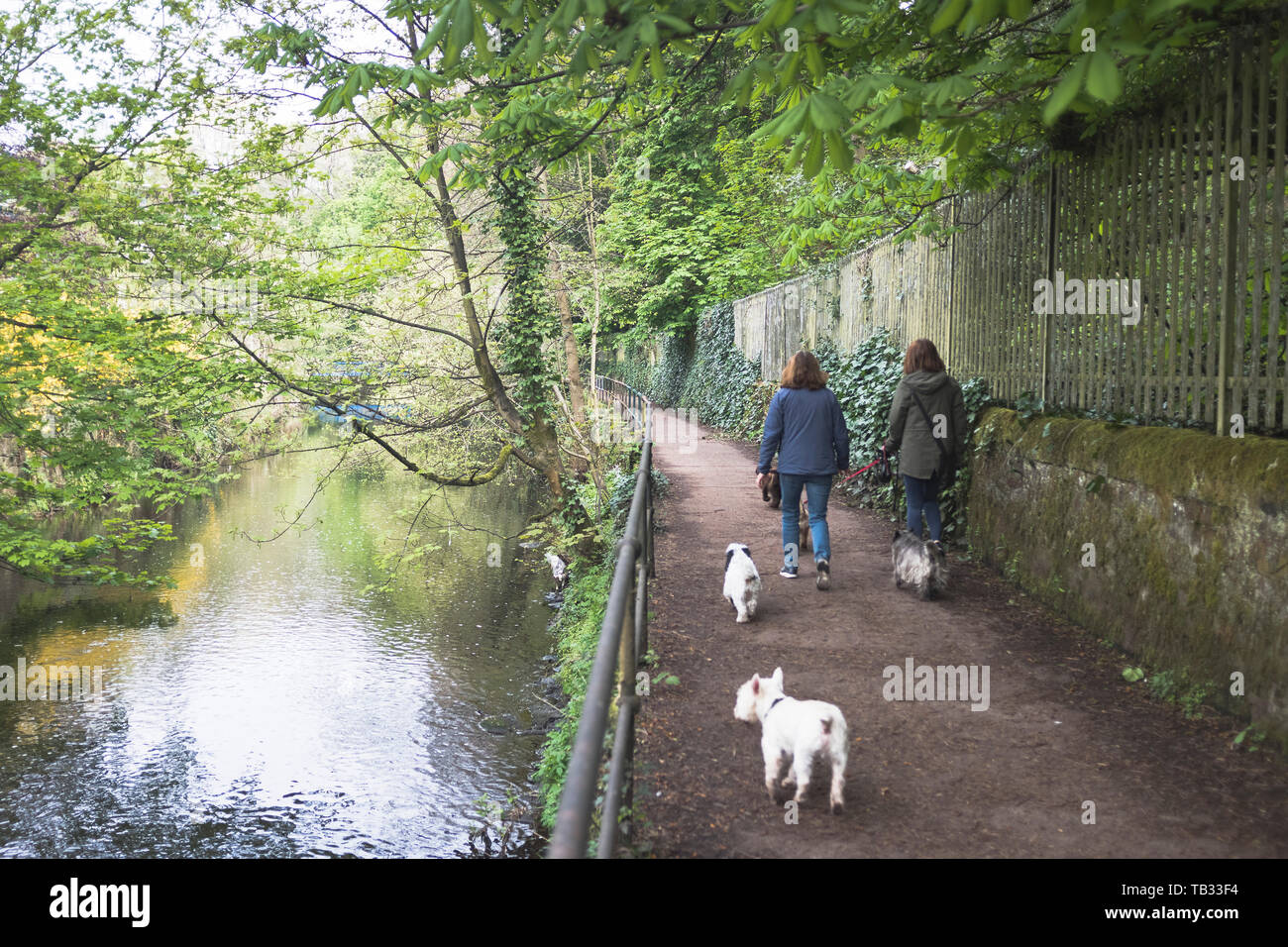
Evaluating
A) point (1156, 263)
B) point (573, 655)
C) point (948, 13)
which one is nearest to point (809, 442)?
point (1156, 263)

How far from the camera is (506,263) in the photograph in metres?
15.0

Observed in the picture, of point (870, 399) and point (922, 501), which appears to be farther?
point (870, 399)

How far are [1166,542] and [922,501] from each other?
8.77 feet

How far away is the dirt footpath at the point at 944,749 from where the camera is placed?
11.9 feet

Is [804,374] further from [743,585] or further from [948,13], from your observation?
[948,13]

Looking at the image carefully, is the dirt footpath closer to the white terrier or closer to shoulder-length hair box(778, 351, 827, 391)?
the white terrier

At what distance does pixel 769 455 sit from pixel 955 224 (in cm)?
383

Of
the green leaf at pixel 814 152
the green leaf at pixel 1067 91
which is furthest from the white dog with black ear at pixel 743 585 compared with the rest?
the green leaf at pixel 1067 91

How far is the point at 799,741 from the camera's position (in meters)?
3.87

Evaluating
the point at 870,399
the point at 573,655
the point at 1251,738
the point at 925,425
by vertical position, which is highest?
the point at 870,399

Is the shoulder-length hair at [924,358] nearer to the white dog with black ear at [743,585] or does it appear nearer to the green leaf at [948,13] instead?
the white dog with black ear at [743,585]

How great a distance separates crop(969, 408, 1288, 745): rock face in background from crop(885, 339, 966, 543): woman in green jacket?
534 mm

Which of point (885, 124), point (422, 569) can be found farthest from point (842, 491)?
point (422, 569)

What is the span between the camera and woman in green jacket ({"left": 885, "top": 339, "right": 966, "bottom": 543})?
7574 mm
